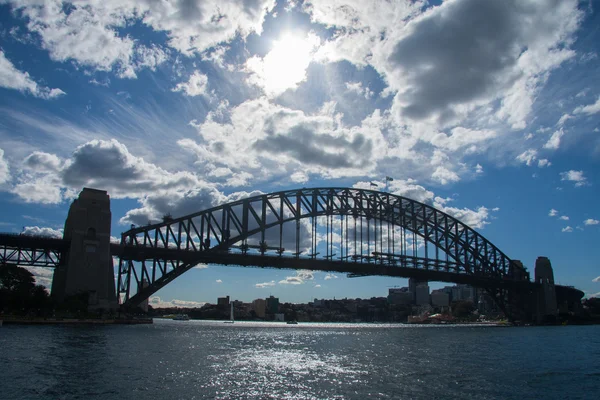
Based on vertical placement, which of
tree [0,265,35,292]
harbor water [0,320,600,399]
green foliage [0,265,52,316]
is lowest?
harbor water [0,320,600,399]

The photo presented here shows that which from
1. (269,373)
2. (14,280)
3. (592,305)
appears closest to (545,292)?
(592,305)

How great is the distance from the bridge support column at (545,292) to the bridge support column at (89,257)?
10117 centimetres

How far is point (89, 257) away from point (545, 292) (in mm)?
106715

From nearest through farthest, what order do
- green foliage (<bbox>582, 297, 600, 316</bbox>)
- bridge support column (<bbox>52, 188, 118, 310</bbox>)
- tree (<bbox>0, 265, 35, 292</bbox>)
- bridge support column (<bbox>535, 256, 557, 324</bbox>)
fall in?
bridge support column (<bbox>52, 188, 118, 310</bbox>) → tree (<bbox>0, 265, 35, 292</bbox>) → bridge support column (<bbox>535, 256, 557, 324</bbox>) → green foliage (<bbox>582, 297, 600, 316</bbox>)

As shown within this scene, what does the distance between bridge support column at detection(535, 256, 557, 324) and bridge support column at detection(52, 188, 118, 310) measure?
332 feet

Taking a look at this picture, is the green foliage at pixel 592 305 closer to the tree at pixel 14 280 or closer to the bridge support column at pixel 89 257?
the bridge support column at pixel 89 257

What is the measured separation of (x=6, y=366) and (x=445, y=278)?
3759 inches

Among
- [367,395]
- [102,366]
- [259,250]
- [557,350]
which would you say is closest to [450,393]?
[367,395]

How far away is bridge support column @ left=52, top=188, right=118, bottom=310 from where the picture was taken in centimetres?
6769

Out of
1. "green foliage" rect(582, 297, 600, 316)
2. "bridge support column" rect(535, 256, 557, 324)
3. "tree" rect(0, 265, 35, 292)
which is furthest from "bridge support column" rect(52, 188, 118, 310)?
"green foliage" rect(582, 297, 600, 316)

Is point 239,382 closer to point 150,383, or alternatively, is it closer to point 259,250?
point 150,383

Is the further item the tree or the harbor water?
the tree

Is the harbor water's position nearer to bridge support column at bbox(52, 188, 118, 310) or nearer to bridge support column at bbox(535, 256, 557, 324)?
bridge support column at bbox(52, 188, 118, 310)

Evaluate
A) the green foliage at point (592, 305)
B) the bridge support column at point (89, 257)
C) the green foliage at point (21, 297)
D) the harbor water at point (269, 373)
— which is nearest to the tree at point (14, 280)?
the green foliage at point (21, 297)
